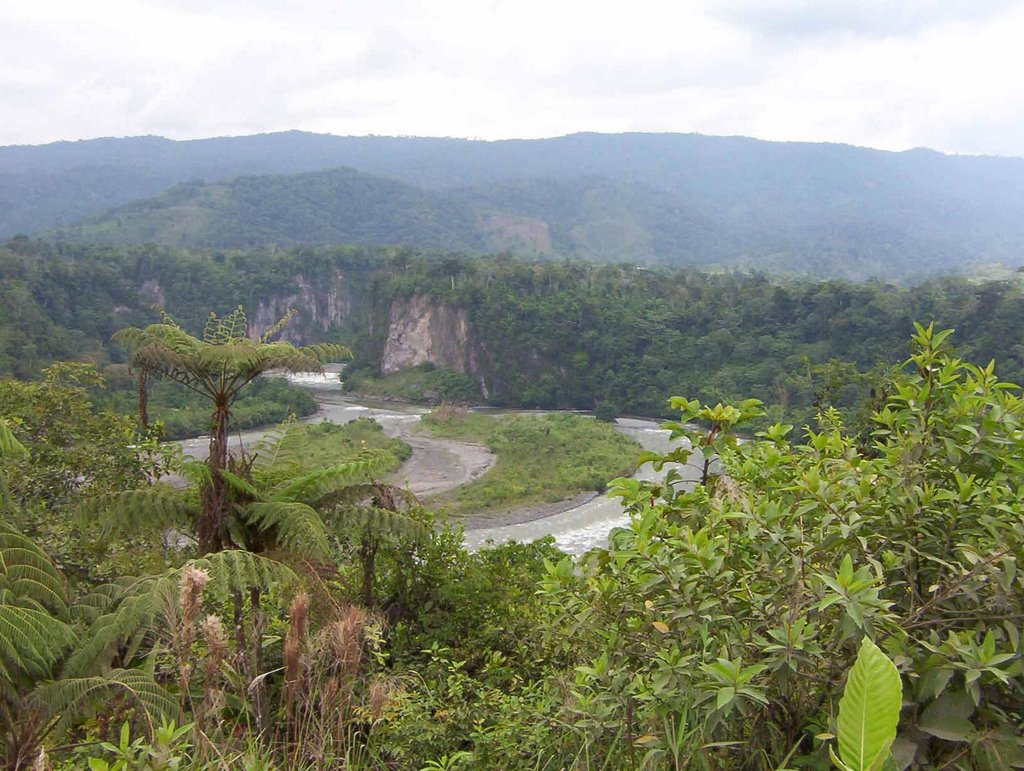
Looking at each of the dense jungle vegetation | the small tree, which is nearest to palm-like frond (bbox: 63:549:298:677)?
the small tree

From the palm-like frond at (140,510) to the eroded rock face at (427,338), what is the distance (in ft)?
159

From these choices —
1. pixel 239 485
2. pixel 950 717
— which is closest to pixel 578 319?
pixel 239 485

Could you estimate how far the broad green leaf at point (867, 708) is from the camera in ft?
3.19

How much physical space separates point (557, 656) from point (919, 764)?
2.95 meters

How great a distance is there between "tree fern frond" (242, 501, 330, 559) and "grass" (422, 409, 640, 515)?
19.0m

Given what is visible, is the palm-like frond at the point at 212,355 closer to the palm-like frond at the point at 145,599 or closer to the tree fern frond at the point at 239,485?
the tree fern frond at the point at 239,485

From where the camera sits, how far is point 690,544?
1821mm

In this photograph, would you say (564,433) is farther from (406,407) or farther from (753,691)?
(753,691)

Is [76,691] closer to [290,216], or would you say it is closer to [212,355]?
[212,355]

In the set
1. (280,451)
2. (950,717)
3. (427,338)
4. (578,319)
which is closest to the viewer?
(950,717)

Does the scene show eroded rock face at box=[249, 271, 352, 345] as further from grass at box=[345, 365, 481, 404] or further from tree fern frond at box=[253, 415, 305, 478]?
tree fern frond at box=[253, 415, 305, 478]

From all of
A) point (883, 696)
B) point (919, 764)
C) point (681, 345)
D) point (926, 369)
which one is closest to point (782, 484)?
point (926, 369)

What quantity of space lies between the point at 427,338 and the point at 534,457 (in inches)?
935

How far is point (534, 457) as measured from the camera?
33531 millimetres
